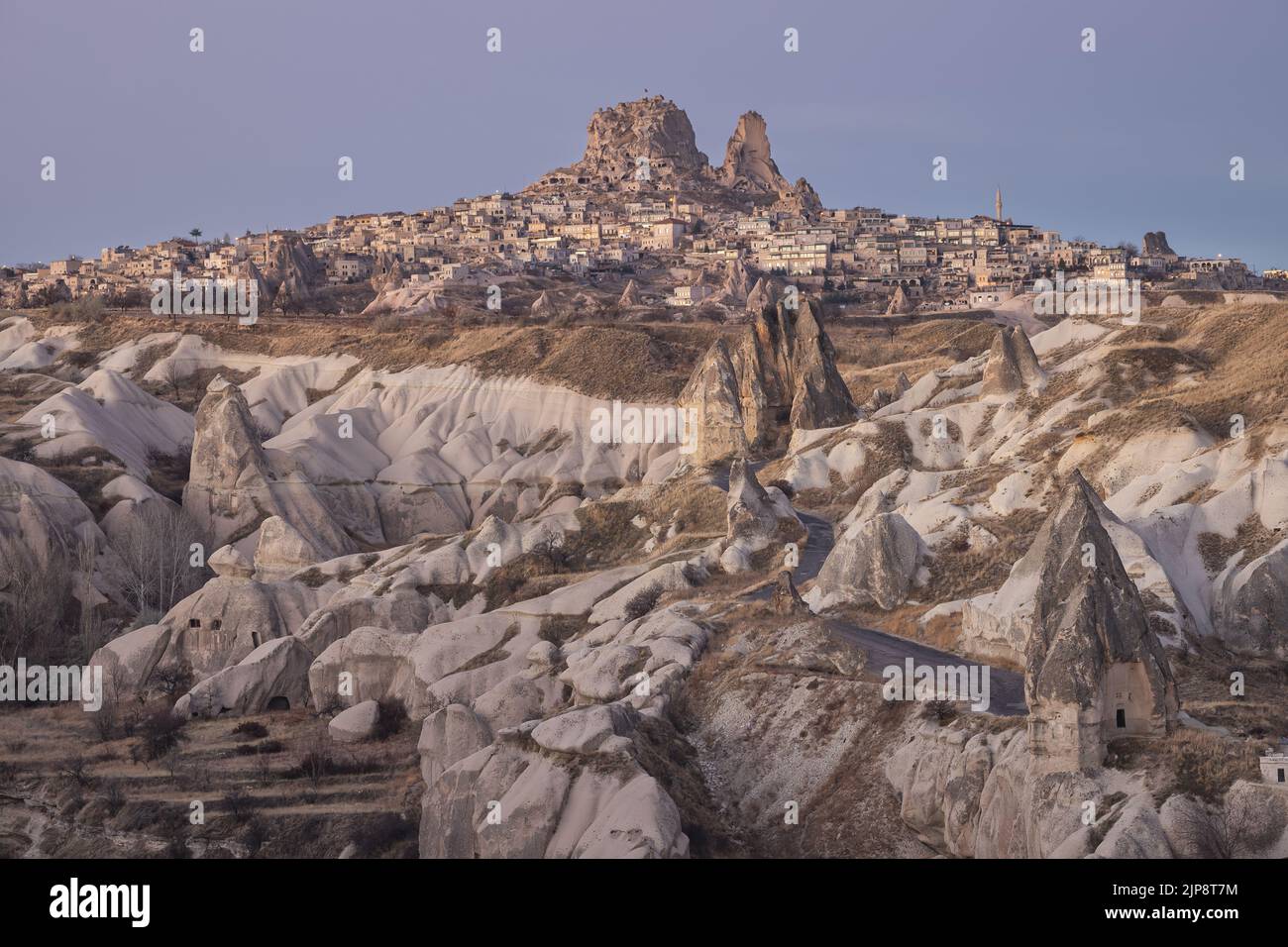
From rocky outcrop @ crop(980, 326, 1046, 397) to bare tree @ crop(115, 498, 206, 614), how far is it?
28.6 meters

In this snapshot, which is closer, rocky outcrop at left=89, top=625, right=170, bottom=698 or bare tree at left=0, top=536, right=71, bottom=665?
rocky outcrop at left=89, top=625, right=170, bottom=698

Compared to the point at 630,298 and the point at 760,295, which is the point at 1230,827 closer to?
the point at 760,295

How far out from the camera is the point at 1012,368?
58094 mm

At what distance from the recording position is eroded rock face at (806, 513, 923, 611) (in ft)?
133

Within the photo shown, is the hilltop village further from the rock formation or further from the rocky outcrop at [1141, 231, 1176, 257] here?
the rock formation

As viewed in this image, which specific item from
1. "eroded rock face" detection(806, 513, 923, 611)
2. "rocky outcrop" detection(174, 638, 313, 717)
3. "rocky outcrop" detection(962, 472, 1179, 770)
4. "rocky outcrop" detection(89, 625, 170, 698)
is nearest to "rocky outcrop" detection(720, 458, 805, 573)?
"eroded rock face" detection(806, 513, 923, 611)

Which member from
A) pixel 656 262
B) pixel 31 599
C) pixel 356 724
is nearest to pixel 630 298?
pixel 656 262

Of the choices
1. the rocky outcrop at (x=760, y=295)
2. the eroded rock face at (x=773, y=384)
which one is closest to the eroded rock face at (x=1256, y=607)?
the eroded rock face at (x=773, y=384)

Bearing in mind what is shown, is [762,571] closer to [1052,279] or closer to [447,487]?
[447,487]

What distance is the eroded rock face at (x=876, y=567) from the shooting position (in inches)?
1597

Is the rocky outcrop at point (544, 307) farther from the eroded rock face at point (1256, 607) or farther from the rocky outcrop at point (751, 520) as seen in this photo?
the eroded rock face at point (1256, 607)

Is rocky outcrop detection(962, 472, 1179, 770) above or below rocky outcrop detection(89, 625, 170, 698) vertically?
above

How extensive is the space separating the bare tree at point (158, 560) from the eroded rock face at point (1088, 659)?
40.7 metres
